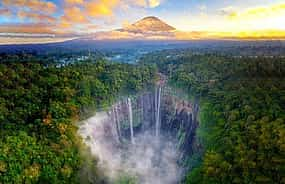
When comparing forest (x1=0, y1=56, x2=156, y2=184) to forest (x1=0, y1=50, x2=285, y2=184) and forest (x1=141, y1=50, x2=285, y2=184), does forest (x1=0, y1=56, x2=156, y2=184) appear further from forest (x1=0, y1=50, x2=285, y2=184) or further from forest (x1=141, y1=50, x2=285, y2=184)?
forest (x1=141, y1=50, x2=285, y2=184)

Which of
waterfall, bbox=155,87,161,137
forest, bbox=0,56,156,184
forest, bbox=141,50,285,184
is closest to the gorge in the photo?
waterfall, bbox=155,87,161,137

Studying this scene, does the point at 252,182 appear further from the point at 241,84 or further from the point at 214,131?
the point at 241,84

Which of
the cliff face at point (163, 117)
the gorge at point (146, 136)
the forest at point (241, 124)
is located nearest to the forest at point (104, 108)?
the forest at point (241, 124)

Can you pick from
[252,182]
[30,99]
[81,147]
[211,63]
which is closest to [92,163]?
[81,147]

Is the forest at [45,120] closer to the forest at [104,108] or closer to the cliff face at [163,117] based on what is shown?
the forest at [104,108]

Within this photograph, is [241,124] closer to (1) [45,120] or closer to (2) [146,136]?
(1) [45,120]

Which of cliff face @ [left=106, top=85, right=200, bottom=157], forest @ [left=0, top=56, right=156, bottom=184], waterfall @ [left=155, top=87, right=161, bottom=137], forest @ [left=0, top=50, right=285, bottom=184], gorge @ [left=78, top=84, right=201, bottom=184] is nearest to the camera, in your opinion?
forest @ [left=0, top=50, right=285, bottom=184]
